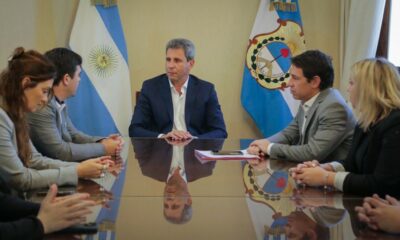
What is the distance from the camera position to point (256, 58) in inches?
170

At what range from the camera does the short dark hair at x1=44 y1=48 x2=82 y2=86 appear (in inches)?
97.7

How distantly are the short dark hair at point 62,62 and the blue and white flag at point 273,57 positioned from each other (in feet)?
6.90

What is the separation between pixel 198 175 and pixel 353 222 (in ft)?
2.60

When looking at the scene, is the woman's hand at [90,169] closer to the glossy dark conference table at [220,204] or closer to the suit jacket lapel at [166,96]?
the glossy dark conference table at [220,204]

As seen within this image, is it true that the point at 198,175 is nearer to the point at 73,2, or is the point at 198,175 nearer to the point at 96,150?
the point at 96,150

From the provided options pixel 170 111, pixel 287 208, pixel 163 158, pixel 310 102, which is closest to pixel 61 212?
pixel 287 208

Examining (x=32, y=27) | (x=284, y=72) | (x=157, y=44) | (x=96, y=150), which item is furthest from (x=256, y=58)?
(x=96, y=150)

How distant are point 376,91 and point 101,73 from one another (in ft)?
9.23

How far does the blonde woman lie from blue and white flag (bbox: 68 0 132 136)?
2527mm

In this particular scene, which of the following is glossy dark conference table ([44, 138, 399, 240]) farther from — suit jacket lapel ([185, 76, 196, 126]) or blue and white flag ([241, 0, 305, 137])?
blue and white flag ([241, 0, 305, 137])

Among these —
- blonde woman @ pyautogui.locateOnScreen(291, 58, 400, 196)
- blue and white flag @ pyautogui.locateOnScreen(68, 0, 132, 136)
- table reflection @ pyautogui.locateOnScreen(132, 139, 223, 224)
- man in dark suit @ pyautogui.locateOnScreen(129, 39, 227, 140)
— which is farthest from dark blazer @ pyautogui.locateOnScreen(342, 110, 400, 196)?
blue and white flag @ pyautogui.locateOnScreen(68, 0, 132, 136)

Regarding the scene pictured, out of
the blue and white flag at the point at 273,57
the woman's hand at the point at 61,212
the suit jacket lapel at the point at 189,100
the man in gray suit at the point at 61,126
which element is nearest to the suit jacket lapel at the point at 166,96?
the suit jacket lapel at the point at 189,100

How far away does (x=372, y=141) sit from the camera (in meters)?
1.74

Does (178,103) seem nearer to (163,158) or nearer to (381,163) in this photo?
(163,158)
